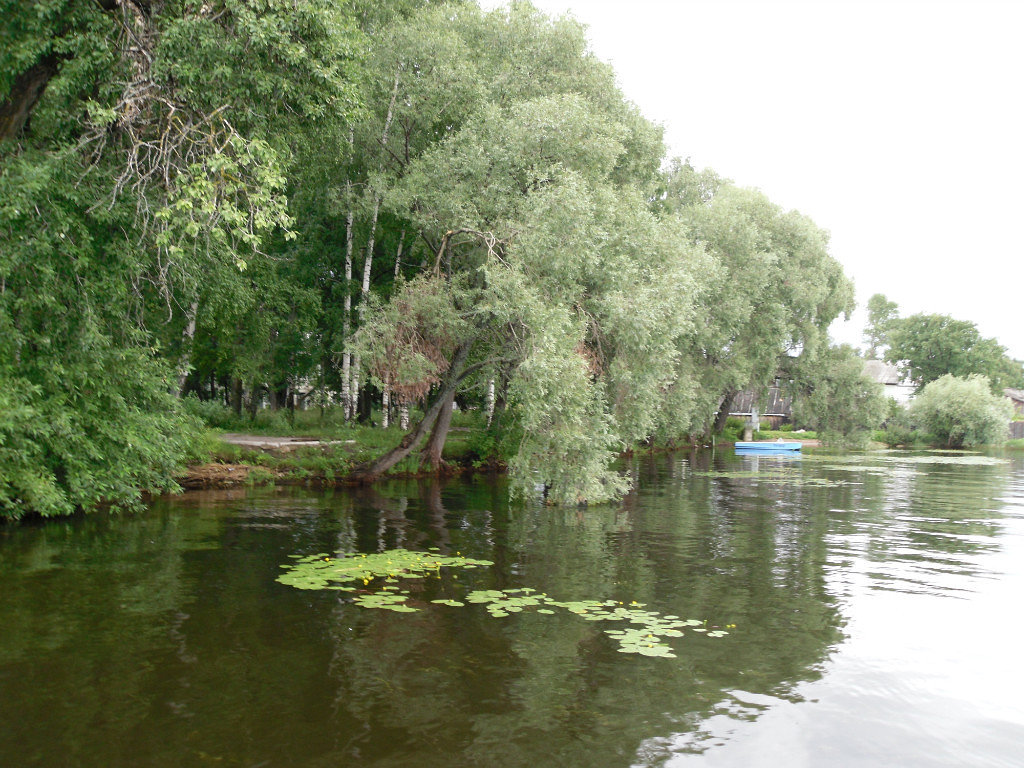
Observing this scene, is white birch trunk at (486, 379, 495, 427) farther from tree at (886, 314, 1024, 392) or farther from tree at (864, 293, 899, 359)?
tree at (864, 293, 899, 359)

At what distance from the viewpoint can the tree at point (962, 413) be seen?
238 ft

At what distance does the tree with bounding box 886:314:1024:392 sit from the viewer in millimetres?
96688

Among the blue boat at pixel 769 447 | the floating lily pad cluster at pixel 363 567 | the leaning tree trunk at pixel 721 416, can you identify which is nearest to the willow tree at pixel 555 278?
the floating lily pad cluster at pixel 363 567

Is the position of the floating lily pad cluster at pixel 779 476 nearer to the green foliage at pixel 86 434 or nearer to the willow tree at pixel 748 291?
the willow tree at pixel 748 291

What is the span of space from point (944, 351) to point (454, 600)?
104214mm

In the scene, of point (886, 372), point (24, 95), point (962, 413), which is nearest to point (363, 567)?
point (24, 95)

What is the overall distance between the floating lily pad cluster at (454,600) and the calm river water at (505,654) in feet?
0.78

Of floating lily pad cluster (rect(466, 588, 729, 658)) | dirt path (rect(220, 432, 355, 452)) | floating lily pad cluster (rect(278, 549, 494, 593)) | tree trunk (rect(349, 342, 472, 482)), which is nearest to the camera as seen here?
floating lily pad cluster (rect(466, 588, 729, 658))

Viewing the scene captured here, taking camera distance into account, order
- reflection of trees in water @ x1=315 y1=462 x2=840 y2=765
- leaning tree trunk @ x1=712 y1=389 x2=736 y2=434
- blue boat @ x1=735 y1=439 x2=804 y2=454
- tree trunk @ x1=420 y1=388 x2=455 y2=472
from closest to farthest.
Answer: reflection of trees in water @ x1=315 y1=462 x2=840 y2=765 → tree trunk @ x1=420 y1=388 x2=455 y2=472 → blue boat @ x1=735 y1=439 x2=804 y2=454 → leaning tree trunk @ x1=712 y1=389 x2=736 y2=434

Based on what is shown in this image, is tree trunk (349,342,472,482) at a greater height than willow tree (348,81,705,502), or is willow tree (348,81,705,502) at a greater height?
willow tree (348,81,705,502)

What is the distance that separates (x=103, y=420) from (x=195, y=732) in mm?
10742

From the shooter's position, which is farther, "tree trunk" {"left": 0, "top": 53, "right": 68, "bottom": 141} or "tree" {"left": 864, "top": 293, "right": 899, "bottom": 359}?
"tree" {"left": 864, "top": 293, "right": 899, "bottom": 359}

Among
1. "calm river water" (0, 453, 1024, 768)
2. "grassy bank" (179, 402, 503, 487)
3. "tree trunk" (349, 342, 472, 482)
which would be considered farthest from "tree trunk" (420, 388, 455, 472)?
"calm river water" (0, 453, 1024, 768)

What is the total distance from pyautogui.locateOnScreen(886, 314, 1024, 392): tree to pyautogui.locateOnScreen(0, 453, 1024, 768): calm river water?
9130 centimetres
